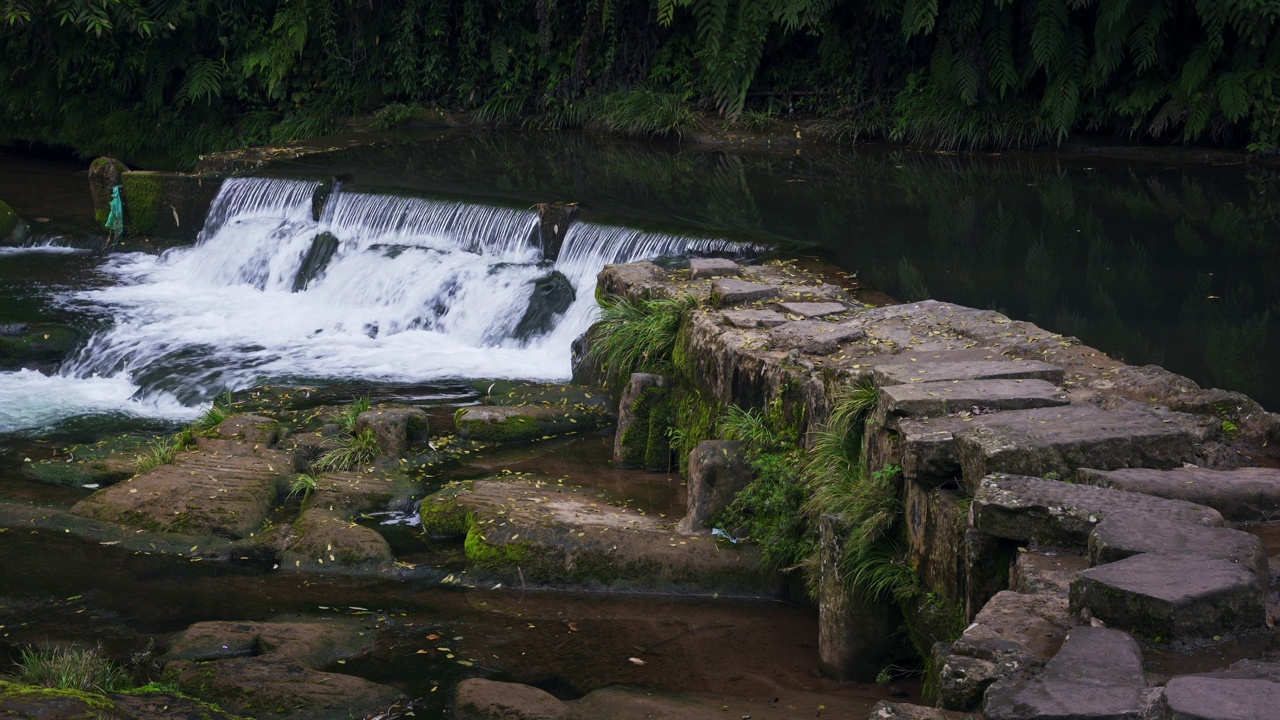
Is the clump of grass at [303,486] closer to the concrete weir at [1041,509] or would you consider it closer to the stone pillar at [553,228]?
the concrete weir at [1041,509]

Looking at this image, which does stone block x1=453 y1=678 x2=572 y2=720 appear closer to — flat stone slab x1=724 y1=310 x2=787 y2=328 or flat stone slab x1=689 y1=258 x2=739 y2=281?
flat stone slab x1=724 y1=310 x2=787 y2=328

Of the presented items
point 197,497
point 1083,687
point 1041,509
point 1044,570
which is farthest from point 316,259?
point 1083,687

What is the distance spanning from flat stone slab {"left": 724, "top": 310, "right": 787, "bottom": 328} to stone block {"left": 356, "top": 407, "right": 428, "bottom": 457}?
6.91ft

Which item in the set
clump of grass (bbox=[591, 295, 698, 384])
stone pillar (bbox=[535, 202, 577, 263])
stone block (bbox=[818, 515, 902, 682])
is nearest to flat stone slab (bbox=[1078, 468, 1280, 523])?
stone block (bbox=[818, 515, 902, 682])

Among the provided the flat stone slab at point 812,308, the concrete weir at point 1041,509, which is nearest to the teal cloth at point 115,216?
the flat stone slab at point 812,308

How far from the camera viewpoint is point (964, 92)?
1584 cm

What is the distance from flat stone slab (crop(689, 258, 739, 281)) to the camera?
899 centimetres

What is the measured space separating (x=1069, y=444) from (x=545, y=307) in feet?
22.9

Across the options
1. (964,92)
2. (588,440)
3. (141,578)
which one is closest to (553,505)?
(588,440)

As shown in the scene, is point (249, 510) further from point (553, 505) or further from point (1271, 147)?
point (1271, 147)

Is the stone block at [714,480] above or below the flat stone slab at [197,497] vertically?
above

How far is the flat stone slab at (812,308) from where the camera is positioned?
7395mm

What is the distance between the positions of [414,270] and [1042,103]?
798 centimetres

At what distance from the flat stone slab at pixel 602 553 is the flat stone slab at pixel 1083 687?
117 inches
